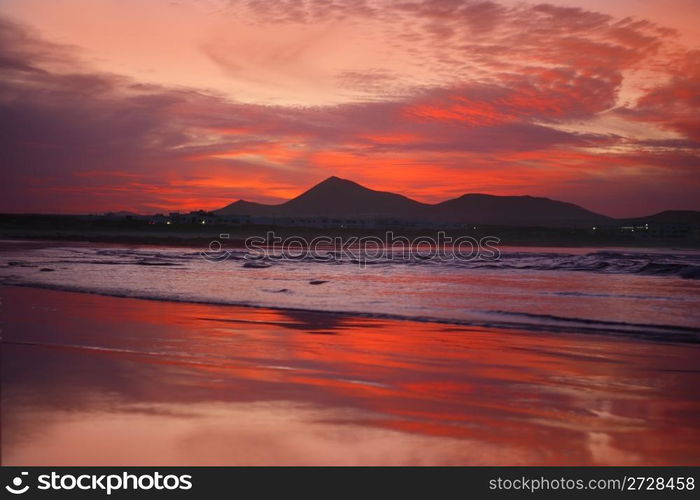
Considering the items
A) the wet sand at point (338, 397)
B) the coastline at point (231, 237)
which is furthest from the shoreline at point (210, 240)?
the wet sand at point (338, 397)

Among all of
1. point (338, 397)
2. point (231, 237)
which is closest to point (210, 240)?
point (231, 237)

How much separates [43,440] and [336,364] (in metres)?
3.70

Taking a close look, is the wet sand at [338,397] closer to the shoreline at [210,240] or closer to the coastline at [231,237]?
the shoreline at [210,240]

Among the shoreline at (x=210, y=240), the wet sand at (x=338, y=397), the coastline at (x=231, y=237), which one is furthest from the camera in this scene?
the coastline at (x=231, y=237)

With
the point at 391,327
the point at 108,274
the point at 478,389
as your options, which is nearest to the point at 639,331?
the point at 391,327

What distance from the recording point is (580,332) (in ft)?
35.6

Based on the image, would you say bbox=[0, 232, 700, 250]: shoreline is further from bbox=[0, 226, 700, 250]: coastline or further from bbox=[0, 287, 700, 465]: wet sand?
bbox=[0, 287, 700, 465]: wet sand

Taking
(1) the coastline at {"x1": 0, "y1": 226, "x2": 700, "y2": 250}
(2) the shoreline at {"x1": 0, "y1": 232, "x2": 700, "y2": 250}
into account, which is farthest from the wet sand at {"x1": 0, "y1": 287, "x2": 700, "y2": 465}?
(1) the coastline at {"x1": 0, "y1": 226, "x2": 700, "y2": 250}

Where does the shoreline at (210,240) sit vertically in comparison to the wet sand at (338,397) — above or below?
above

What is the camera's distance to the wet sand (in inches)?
184

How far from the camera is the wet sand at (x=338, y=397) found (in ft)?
15.4

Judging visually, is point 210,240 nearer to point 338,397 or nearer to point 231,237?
point 231,237

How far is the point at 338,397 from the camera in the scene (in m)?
6.12
